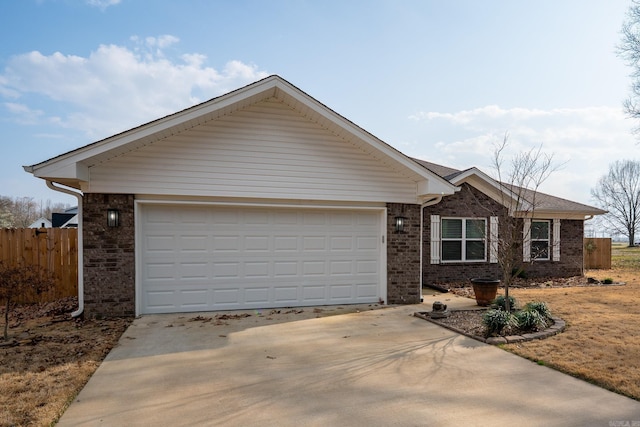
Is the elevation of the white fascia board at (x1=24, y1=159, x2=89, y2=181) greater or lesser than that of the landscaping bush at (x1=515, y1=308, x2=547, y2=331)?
greater

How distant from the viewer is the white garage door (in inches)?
315

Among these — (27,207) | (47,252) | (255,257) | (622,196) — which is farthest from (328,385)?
(27,207)

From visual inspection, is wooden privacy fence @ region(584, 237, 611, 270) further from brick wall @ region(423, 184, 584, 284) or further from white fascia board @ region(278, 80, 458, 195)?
white fascia board @ region(278, 80, 458, 195)

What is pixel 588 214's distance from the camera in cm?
1447

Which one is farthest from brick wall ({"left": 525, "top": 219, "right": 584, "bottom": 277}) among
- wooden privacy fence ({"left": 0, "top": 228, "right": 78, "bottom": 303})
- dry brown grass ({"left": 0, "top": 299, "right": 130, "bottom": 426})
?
wooden privacy fence ({"left": 0, "top": 228, "right": 78, "bottom": 303})

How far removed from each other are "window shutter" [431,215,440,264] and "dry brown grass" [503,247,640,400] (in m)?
3.14

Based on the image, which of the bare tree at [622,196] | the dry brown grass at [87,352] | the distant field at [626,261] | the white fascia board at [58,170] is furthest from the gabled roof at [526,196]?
the bare tree at [622,196]

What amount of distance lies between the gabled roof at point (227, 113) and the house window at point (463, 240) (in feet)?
13.8

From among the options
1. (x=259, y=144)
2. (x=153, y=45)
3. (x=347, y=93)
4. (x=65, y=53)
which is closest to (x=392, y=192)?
(x=259, y=144)

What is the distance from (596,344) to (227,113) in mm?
7784

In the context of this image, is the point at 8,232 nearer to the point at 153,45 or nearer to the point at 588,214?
the point at 153,45

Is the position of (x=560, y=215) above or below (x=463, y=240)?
above

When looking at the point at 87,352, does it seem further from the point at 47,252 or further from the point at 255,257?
the point at 47,252

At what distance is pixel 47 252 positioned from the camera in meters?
9.41
